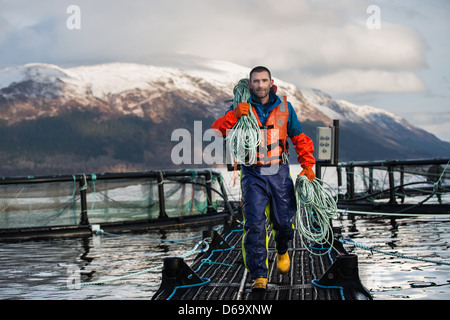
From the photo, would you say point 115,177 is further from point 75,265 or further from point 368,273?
point 368,273

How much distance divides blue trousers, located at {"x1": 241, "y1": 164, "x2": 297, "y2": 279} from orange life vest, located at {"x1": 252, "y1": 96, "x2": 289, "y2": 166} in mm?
122

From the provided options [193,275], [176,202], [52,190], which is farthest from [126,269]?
[176,202]

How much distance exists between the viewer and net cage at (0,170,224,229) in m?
14.6

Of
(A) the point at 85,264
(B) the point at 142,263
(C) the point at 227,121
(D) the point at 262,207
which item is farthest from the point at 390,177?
(D) the point at 262,207

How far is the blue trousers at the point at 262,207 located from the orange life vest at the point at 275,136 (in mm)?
122

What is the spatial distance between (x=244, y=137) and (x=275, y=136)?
0.35m

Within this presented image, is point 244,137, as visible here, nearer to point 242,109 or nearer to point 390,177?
point 242,109

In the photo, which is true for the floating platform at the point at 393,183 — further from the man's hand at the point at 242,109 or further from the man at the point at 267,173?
the man's hand at the point at 242,109

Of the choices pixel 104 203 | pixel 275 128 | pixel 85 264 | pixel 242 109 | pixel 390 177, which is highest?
pixel 242 109

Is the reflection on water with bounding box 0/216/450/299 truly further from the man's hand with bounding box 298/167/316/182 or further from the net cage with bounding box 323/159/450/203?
the net cage with bounding box 323/159/450/203

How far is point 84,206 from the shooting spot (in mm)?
15039

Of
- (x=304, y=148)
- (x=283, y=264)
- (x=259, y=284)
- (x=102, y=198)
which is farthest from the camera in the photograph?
(x=102, y=198)

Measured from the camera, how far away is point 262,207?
6.25 meters
